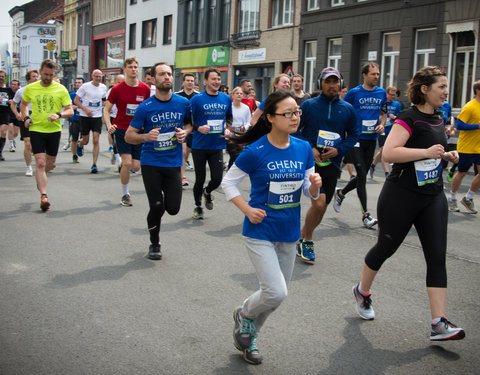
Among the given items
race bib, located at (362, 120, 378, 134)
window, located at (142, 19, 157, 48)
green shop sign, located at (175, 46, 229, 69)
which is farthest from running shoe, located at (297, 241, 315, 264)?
window, located at (142, 19, 157, 48)

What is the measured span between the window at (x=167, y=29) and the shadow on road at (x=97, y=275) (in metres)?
37.2

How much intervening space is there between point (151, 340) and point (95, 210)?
516 cm

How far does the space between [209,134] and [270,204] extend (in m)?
4.78

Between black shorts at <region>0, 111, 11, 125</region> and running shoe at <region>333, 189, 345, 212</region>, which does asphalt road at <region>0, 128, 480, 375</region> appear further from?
black shorts at <region>0, 111, 11, 125</region>

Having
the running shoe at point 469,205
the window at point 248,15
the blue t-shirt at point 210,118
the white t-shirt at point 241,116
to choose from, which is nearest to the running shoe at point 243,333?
the blue t-shirt at point 210,118

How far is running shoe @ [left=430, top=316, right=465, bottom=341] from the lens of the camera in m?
3.97

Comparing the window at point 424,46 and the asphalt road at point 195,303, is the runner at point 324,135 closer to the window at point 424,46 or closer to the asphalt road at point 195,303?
the asphalt road at point 195,303

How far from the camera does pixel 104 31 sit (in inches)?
2076

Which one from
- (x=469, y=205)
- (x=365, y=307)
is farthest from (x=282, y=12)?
(x=365, y=307)

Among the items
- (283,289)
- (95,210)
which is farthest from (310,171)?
(95,210)

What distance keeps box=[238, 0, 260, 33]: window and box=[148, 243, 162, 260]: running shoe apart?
2677 centimetres

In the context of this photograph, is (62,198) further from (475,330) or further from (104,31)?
(104,31)

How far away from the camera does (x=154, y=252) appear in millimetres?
6379

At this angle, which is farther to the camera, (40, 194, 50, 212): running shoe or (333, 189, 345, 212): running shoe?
(333, 189, 345, 212): running shoe
